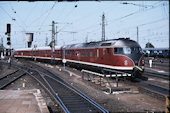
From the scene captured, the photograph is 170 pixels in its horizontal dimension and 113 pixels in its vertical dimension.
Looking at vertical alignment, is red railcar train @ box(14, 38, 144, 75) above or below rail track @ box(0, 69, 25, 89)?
above

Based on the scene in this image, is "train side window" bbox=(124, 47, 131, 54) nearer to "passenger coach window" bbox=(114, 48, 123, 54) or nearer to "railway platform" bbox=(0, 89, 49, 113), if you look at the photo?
"passenger coach window" bbox=(114, 48, 123, 54)

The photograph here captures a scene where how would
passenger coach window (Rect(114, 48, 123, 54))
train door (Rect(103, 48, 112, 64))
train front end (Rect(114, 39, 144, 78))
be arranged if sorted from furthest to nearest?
train door (Rect(103, 48, 112, 64)) → passenger coach window (Rect(114, 48, 123, 54)) → train front end (Rect(114, 39, 144, 78))

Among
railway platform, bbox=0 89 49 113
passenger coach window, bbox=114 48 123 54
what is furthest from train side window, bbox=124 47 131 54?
railway platform, bbox=0 89 49 113

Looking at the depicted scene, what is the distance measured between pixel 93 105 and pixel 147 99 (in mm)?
3561

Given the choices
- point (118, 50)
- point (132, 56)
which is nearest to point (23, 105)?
point (118, 50)

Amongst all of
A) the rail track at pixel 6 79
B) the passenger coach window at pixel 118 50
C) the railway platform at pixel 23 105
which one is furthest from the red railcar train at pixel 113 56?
the rail track at pixel 6 79

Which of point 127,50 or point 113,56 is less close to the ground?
point 127,50

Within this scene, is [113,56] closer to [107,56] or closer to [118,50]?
[118,50]

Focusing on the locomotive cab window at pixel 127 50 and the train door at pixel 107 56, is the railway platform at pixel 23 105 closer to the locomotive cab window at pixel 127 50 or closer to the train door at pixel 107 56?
the train door at pixel 107 56

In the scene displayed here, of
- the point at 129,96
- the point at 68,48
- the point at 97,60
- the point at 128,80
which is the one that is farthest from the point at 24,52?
the point at 129,96

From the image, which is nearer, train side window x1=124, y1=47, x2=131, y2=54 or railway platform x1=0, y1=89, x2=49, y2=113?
railway platform x1=0, y1=89, x2=49, y2=113

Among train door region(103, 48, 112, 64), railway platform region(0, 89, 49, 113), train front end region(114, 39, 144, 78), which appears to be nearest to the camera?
A: railway platform region(0, 89, 49, 113)

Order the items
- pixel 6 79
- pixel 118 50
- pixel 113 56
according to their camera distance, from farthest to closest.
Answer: pixel 6 79
pixel 113 56
pixel 118 50

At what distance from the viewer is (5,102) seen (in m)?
9.78
